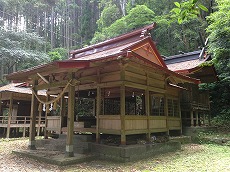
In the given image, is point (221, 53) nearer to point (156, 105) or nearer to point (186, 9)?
point (156, 105)

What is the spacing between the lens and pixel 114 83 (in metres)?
8.36

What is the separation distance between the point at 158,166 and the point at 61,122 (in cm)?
513

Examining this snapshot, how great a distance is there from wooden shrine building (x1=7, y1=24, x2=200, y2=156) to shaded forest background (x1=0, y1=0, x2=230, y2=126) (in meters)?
2.51

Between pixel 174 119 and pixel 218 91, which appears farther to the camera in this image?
pixel 218 91

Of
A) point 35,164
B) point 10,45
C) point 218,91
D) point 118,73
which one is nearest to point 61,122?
point 35,164

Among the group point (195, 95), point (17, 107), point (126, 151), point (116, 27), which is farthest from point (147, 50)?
point (116, 27)

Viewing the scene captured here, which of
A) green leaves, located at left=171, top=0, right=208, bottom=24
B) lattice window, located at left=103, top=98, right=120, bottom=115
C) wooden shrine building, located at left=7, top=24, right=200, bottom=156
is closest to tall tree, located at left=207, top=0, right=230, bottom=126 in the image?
wooden shrine building, located at left=7, top=24, right=200, bottom=156

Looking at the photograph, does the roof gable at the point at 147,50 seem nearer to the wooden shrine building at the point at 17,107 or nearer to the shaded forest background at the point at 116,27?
the shaded forest background at the point at 116,27

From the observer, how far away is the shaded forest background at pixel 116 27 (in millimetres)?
12713

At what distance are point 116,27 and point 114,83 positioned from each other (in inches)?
808

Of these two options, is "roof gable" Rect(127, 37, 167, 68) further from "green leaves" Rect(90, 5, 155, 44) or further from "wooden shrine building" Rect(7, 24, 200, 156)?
"green leaves" Rect(90, 5, 155, 44)

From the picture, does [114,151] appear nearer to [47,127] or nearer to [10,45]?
[47,127]

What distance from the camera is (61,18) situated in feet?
145

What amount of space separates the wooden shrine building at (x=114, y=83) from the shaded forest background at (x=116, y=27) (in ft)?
8.23
